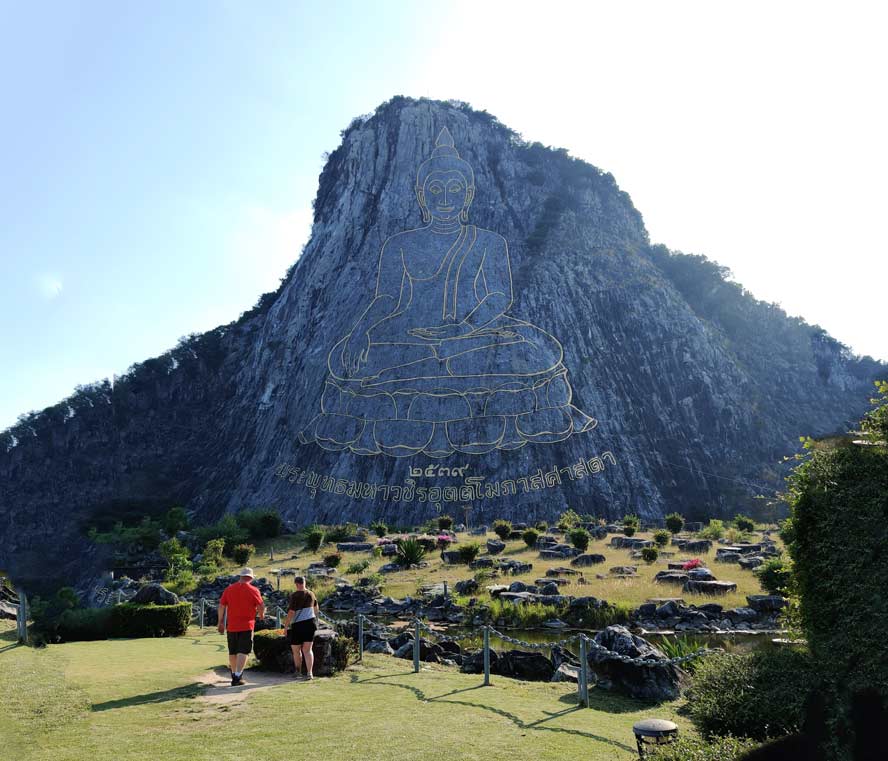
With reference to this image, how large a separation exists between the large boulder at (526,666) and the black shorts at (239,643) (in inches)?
176

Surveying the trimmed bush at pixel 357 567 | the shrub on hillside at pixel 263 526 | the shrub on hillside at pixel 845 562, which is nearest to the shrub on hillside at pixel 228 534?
the shrub on hillside at pixel 263 526

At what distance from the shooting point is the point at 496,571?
2284 centimetres

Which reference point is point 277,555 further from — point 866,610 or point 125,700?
point 866,610

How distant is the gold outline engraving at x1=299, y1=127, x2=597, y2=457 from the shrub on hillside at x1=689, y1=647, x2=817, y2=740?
1330 inches

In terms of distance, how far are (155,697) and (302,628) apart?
2045mm

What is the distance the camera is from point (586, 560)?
23.8 metres

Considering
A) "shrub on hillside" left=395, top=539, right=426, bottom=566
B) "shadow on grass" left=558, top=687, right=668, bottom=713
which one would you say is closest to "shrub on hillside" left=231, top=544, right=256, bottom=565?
"shrub on hillside" left=395, top=539, right=426, bottom=566

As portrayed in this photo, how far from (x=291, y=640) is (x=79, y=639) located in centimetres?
623

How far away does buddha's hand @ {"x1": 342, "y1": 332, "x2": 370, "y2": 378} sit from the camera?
1798 inches

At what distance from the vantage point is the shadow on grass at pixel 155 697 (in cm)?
708

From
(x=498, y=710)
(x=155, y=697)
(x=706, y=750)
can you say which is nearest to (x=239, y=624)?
(x=155, y=697)

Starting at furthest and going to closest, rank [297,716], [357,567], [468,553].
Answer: [468,553], [357,567], [297,716]

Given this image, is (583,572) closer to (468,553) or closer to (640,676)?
(468,553)

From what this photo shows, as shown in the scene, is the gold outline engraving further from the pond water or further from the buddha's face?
the pond water
